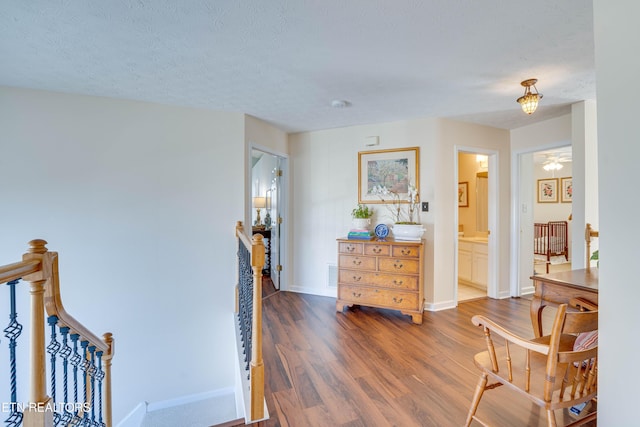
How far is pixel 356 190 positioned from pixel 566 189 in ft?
19.1

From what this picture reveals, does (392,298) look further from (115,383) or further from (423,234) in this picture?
(115,383)

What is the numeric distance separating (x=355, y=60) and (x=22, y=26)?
2049 mm

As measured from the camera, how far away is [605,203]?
42.4 inches

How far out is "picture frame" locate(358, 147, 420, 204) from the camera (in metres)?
3.53

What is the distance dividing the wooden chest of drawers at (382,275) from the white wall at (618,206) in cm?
196

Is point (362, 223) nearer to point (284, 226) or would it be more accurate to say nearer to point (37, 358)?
point (284, 226)

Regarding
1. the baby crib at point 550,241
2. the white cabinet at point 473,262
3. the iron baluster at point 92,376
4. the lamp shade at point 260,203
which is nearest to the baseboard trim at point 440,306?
the white cabinet at point 473,262

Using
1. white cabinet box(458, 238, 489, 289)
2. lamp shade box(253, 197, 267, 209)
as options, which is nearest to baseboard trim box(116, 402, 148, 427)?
lamp shade box(253, 197, 267, 209)

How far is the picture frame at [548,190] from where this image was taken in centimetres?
667

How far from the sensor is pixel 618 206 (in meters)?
1.03

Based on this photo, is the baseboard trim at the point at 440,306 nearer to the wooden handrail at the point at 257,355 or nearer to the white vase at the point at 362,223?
the white vase at the point at 362,223

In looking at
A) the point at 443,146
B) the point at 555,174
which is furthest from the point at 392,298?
the point at 555,174

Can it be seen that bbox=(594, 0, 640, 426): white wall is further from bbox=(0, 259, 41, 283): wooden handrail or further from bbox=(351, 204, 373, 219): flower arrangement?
bbox=(351, 204, 373, 219): flower arrangement

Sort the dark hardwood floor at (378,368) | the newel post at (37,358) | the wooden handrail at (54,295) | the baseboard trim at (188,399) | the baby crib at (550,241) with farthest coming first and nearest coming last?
the baby crib at (550,241) → the baseboard trim at (188,399) → the dark hardwood floor at (378,368) → the wooden handrail at (54,295) → the newel post at (37,358)
